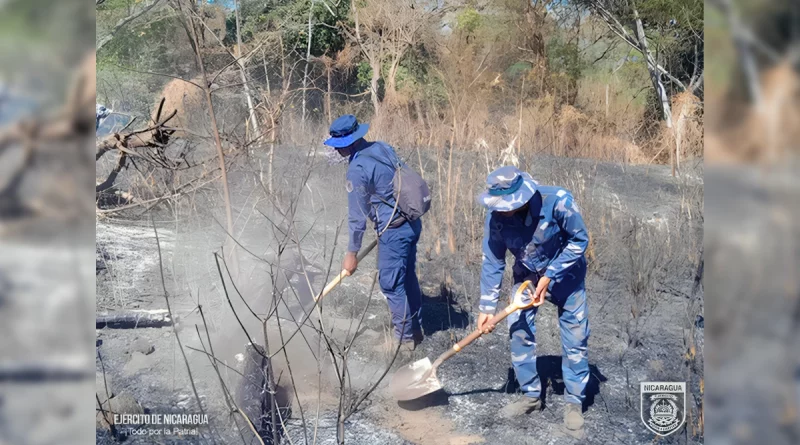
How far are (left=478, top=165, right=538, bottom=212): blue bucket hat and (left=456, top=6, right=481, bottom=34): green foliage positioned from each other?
94cm

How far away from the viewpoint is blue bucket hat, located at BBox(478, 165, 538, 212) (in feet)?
13.5

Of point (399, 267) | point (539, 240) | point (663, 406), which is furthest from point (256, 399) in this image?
point (663, 406)

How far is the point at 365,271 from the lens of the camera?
16.5 ft

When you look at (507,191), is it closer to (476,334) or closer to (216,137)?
(476,334)

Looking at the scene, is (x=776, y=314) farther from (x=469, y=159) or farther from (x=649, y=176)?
(x=469, y=159)

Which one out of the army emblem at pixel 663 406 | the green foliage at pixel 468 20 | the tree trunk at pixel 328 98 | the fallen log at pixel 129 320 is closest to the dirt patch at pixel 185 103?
the tree trunk at pixel 328 98

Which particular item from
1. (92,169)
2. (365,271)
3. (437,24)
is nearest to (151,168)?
(92,169)

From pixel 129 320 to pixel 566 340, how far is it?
2.67m

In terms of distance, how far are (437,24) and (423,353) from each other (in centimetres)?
211

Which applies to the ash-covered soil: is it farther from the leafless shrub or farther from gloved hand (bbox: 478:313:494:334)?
gloved hand (bbox: 478:313:494:334)

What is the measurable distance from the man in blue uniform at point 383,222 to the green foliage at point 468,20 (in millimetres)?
846

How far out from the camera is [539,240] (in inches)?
171

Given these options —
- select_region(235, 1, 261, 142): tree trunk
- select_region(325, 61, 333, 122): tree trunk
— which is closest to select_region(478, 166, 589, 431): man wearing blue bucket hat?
select_region(325, 61, 333, 122): tree trunk

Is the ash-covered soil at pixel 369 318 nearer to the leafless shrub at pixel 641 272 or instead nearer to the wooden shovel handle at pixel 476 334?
the leafless shrub at pixel 641 272
